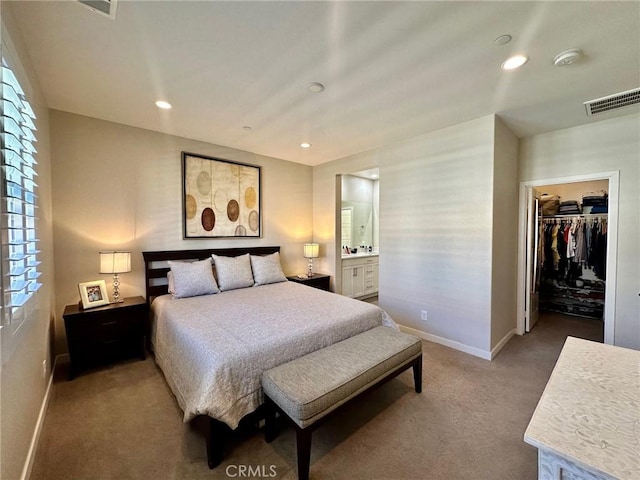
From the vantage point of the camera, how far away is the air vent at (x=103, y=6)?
1.41 metres

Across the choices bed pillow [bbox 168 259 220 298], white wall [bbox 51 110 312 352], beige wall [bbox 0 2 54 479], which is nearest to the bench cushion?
beige wall [bbox 0 2 54 479]

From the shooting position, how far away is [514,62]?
190cm

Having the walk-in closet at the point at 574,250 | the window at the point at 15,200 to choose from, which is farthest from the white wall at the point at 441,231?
the window at the point at 15,200

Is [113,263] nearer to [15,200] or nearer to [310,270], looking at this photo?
[15,200]

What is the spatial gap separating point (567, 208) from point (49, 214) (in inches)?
263

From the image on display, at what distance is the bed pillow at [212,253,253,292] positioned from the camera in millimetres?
3369

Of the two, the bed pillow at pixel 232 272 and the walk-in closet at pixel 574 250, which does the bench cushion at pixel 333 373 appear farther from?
the walk-in closet at pixel 574 250

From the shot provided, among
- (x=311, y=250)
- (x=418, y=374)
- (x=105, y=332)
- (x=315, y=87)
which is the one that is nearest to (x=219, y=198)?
(x=311, y=250)

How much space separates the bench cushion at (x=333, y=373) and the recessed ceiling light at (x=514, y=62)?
2.21 m

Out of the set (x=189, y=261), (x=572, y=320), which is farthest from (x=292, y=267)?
(x=572, y=320)

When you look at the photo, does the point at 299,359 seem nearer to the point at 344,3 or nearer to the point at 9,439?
the point at 9,439

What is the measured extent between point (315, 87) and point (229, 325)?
2.09 m

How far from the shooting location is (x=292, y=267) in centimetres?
471
